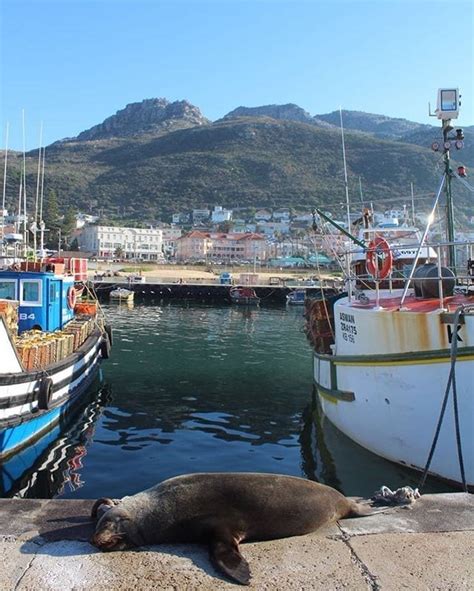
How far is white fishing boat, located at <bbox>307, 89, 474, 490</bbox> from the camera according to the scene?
8.00 metres

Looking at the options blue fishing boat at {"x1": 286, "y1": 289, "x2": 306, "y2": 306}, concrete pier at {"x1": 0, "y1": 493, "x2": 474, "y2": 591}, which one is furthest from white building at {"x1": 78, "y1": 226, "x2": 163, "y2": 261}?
concrete pier at {"x1": 0, "y1": 493, "x2": 474, "y2": 591}

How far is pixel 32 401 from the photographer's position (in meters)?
11.0

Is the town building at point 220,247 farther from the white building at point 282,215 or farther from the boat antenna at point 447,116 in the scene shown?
the boat antenna at point 447,116

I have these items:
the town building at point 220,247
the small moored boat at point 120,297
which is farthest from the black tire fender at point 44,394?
the town building at point 220,247

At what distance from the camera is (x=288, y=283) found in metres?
71.6

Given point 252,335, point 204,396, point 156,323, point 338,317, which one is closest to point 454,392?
point 338,317

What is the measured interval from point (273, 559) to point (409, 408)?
202 inches

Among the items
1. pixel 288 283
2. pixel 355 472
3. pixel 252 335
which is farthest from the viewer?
pixel 288 283

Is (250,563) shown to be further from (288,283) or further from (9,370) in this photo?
(288,283)

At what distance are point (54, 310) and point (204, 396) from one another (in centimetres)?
488

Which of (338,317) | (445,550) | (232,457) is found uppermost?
(338,317)

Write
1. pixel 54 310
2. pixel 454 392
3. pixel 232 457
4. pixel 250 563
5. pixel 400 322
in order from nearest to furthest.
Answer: pixel 250 563 < pixel 454 392 < pixel 400 322 < pixel 232 457 < pixel 54 310

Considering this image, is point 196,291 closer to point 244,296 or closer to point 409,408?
point 244,296

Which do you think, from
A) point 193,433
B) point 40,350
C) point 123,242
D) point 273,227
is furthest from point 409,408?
point 273,227
